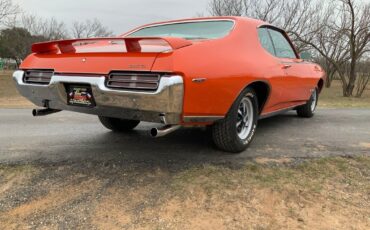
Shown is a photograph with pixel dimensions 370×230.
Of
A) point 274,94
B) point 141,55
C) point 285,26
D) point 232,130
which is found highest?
point 285,26

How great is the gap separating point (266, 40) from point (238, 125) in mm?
1177

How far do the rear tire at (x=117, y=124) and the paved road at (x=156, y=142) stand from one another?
4.2 inches

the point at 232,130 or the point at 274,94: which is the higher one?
the point at 274,94

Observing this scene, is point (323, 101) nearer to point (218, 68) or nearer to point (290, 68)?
point (290, 68)

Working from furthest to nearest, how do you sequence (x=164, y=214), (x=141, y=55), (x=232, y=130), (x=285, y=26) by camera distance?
(x=285, y=26) → (x=232, y=130) → (x=141, y=55) → (x=164, y=214)

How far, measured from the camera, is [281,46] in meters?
5.02

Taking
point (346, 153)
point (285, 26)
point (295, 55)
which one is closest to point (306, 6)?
point (285, 26)

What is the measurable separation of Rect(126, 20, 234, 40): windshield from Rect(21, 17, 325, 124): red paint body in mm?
110

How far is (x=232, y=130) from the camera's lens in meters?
3.73

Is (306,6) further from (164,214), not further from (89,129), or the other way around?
(164,214)

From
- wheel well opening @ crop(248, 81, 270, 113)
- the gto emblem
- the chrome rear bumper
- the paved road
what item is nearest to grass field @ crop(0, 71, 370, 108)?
the paved road

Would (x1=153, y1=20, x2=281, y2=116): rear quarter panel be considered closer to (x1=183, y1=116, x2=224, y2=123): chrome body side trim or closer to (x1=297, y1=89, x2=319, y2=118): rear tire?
(x1=183, y1=116, x2=224, y2=123): chrome body side trim

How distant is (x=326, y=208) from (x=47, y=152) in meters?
2.91

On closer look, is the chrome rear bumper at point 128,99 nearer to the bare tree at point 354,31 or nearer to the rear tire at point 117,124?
the rear tire at point 117,124
